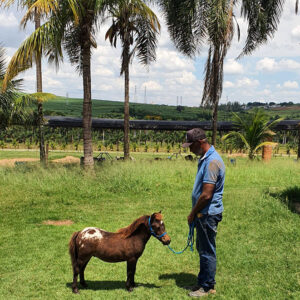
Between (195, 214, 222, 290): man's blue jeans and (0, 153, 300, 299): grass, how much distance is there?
41 centimetres

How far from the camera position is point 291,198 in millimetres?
10227

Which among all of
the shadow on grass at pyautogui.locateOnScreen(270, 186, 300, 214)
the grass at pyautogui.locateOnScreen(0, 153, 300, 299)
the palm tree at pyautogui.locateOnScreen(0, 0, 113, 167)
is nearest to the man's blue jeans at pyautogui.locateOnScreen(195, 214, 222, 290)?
the grass at pyautogui.locateOnScreen(0, 153, 300, 299)

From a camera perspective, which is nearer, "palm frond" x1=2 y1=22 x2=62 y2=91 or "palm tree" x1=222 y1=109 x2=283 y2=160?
"palm frond" x1=2 y1=22 x2=62 y2=91

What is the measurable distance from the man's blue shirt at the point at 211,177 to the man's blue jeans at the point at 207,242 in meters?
0.10

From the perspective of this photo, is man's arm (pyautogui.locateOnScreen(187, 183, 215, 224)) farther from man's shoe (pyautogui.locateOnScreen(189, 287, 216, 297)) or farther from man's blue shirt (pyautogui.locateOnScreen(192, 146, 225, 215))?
man's shoe (pyautogui.locateOnScreen(189, 287, 216, 297))

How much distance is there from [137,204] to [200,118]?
78561 mm

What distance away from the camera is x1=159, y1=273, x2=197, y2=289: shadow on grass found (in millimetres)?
4934

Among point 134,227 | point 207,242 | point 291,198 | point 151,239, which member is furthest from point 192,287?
point 291,198

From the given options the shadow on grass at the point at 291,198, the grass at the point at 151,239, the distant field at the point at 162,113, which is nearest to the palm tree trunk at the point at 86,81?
the grass at the point at 151,239

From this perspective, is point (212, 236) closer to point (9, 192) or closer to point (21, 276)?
point (21, 276)

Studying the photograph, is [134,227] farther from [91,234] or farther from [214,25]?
[214,25]

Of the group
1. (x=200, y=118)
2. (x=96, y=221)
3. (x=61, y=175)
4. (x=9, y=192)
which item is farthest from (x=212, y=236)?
(x=200, y=118)

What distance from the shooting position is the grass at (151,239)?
480cm

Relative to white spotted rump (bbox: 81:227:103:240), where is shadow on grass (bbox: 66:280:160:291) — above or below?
below
